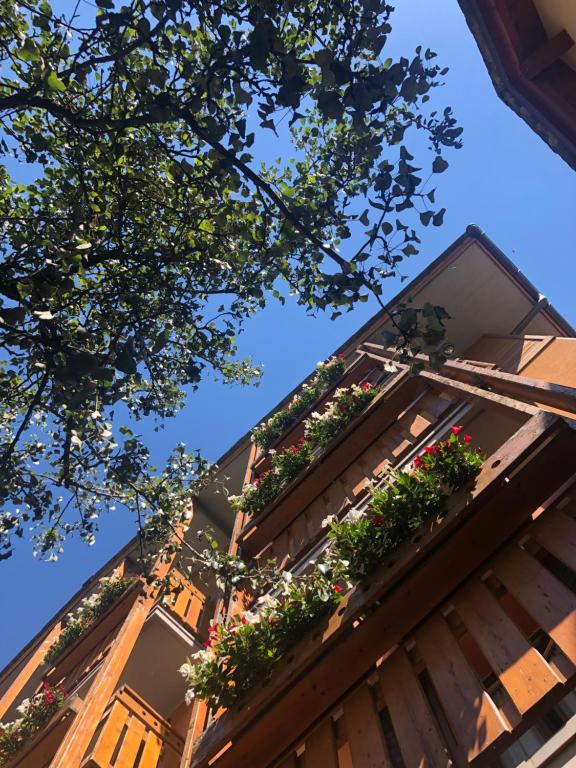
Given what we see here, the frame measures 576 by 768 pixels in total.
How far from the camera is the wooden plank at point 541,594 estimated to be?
2.47m

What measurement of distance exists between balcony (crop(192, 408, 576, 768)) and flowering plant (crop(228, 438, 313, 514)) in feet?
14.7

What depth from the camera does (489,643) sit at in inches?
110

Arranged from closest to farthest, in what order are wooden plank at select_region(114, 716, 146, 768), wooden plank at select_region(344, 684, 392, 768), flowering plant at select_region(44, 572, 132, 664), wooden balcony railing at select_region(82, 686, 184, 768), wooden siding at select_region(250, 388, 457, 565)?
wooden plank at select_region(344, 684, 392, 768) → wooden balcony railing at select_region(82, 686, 184, 768) → wooden plank at select_region(114, 716, 146, 768) → wooden siding at select_region(250, 388, 457, 565) → flowering plant at select_region(44, 572, 132, 664)

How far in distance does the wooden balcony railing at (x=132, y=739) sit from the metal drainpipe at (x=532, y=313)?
32.2 feet

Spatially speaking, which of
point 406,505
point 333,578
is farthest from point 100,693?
point 406,505

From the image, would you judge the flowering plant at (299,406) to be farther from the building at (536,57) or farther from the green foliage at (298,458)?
the building at (536,57)

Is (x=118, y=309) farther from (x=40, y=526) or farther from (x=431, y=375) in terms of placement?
(x=431, y=375)

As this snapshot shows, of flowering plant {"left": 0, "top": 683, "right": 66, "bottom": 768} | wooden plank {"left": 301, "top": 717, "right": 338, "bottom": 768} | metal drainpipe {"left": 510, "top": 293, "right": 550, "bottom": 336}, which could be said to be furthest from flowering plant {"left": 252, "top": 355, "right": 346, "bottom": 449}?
wooden plank {"left": 301, "top": 717, "right": 338, "bottom": 768}

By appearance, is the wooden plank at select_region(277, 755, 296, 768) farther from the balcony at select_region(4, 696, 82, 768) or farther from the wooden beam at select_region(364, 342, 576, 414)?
the balcony at select_region(4, 696, 82, 768)

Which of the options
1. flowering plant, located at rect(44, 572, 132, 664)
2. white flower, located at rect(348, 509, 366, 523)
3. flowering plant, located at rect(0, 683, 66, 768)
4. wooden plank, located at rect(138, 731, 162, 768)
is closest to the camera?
white flower, located at rect(348, 509, 366, 523)

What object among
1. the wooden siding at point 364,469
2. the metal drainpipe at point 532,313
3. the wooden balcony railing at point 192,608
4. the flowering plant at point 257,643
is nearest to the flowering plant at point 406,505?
the flowering plant at point 257,643

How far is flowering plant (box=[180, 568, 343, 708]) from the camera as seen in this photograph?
3.71 metres

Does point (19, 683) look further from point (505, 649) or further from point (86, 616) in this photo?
point (505, 649)

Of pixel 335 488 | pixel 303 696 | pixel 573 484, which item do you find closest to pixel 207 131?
pixel 573 484
